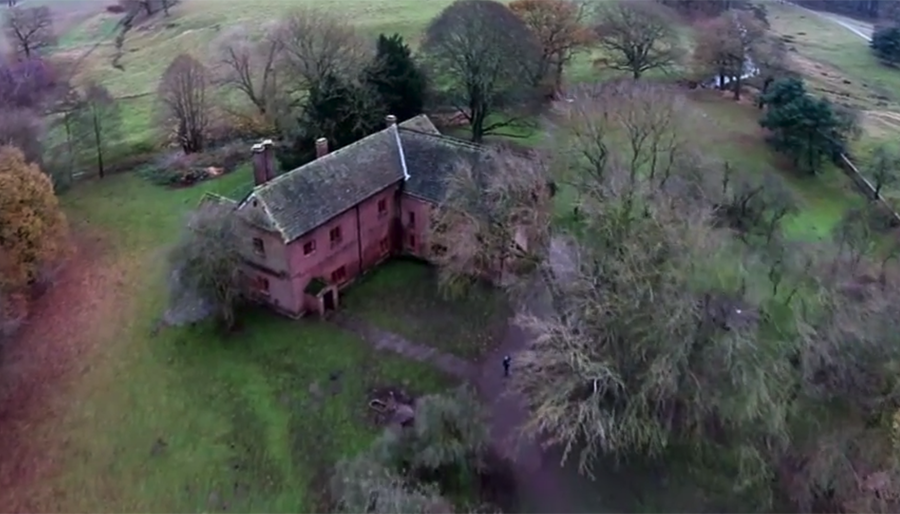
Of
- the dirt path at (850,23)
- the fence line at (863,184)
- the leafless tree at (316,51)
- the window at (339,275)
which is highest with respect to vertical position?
the leafless tree at (316,51)

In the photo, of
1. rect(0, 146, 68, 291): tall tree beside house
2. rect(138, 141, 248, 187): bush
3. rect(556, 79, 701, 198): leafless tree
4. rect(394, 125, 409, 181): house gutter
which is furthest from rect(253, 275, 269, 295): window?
rect(556, 79, 701, 198): leafless tree

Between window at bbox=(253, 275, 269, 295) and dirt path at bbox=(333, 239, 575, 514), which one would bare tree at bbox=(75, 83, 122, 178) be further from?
dirt path at bbox=(333, 239, 575, 514)

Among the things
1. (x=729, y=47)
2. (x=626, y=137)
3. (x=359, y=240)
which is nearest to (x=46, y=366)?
(x=359, y=240)

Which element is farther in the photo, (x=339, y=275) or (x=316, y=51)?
(x=316, y=51)

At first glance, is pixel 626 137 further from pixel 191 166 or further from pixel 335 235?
pixel 191 166

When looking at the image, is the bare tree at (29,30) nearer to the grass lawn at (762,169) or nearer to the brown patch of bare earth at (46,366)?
the brown patch of bare earth at (46,366)

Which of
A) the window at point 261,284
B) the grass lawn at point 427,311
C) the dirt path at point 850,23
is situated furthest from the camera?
the dirt path at point 850,23

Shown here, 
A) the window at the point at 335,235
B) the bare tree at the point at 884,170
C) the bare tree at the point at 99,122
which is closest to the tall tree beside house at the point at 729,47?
the bare tree at the point at 884,170
